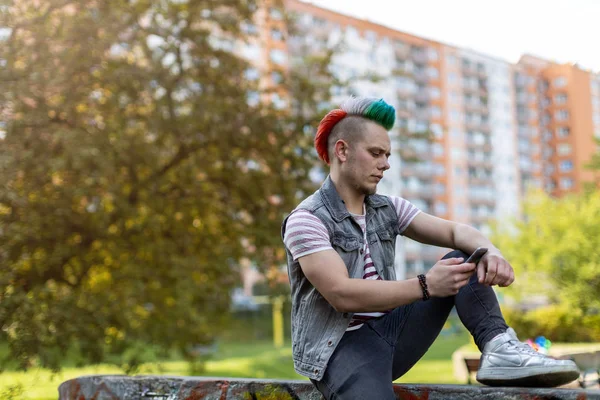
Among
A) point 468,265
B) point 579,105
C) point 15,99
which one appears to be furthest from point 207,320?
point 579,105

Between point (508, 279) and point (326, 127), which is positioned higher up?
point (326, 127)

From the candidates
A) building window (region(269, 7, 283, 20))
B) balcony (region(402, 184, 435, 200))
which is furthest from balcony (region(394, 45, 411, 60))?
building window (region(269, 7, 283, 20))

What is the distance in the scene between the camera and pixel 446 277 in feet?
7.73

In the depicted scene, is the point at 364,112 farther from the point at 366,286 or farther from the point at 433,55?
the point at 433,55

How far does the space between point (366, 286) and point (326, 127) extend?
77 cm

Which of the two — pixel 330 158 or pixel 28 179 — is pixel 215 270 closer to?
pixel 28 179

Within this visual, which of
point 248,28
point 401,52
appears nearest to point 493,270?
point 248,28

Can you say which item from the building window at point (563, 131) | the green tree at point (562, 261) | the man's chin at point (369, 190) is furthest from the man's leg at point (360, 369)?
the building window at point (563, 131)

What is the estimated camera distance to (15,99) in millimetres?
8242

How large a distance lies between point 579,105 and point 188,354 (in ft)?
240

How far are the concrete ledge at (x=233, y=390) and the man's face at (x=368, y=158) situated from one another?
87 centimetres

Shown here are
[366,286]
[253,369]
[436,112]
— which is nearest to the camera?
[366,286]

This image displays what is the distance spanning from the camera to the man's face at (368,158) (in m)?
2.63

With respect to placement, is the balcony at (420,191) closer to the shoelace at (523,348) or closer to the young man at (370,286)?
the young man at (370,286)
